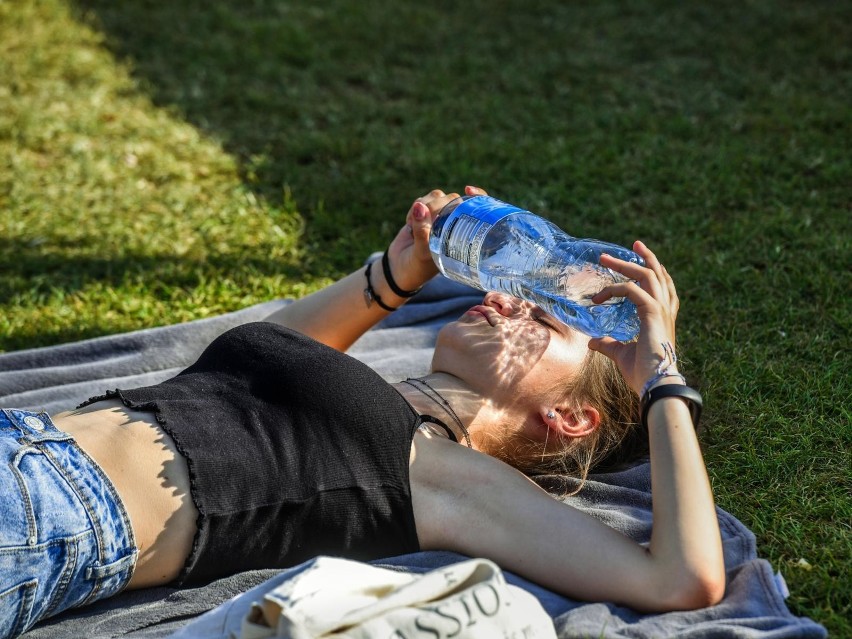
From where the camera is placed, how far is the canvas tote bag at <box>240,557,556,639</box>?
6.68 feet

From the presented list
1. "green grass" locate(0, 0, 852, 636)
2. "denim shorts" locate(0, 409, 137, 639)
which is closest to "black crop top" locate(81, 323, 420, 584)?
"denim shorts" locate(0, 409, 137, 639)

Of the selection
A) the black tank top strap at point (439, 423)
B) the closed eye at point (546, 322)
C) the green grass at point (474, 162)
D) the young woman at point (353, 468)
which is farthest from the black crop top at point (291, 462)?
the green grass at point (474, 162)

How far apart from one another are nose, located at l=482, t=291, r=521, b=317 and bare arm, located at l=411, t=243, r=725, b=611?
1.38 feet

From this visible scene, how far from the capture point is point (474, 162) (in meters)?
5.95

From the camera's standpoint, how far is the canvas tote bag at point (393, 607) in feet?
6.68

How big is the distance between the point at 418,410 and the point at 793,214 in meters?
2.88

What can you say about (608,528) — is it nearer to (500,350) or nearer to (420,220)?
(500,350)

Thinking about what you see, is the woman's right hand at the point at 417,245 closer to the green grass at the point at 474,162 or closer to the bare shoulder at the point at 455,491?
the bare shoulder at the point at 455,491

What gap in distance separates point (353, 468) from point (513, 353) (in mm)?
698

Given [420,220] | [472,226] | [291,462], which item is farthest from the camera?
[420,220]

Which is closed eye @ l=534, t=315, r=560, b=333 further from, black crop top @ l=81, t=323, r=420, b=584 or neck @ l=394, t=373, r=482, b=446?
black crop top @ l=81, t=323, r=420, b=584

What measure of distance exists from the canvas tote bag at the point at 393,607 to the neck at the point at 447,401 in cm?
85

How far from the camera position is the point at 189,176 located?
5930 millimetres

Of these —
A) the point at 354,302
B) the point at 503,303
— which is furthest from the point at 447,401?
the point at 354,302
